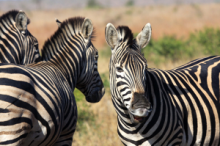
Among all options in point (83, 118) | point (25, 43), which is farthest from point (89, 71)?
point (83, 118)

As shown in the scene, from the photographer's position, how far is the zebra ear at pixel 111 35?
362 centimetres

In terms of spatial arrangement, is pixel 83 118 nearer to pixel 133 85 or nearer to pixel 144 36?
pixel 144 36

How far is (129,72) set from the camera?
132 inches

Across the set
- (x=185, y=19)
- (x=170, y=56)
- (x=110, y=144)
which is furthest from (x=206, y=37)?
(x=185, y=19)

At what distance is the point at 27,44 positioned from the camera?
5.47 meters

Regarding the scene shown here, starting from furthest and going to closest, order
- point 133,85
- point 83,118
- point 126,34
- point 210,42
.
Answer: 1. point 210,42
2. point 83,118
3. point 126,34
4. point 133,85

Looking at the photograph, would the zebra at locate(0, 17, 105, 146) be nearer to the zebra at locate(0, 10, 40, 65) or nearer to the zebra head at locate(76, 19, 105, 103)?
the zebra head at locate(76, 19, 105, 103)

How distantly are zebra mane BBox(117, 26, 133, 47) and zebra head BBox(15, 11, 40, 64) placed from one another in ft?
7.89

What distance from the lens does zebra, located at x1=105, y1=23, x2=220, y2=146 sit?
3.33m

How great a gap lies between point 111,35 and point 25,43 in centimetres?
247

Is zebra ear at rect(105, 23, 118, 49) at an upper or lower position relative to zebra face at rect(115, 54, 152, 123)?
upper

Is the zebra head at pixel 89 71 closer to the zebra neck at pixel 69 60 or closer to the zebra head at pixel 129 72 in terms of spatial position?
the zebra neck at pixel 69 60

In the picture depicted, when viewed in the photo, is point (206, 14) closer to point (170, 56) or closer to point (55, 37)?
point (170, 56)

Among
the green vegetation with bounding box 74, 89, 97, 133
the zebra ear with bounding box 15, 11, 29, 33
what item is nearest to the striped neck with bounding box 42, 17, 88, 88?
the zebra ear with bounding box 15, 11, 29, 33
